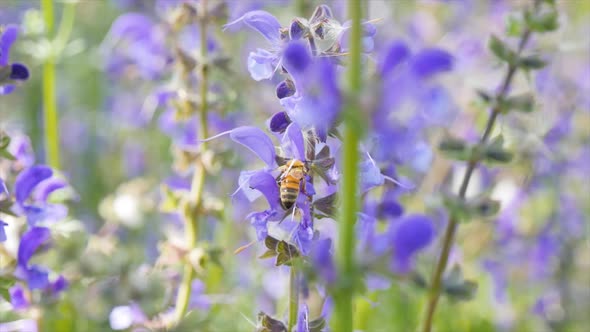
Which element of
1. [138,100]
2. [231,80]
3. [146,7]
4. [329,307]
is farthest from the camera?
[138,100]

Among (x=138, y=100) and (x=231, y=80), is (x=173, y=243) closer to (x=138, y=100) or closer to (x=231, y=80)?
(x=231, y=80)

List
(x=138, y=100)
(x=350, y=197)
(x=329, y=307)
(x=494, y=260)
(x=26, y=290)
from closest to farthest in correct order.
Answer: (x=350, y=197)
(x=329, y=307)
(x=26, y=290)
(x=494, y=260)
(x=138, y=100)

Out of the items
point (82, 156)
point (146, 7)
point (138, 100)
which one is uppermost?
point (146, 7)

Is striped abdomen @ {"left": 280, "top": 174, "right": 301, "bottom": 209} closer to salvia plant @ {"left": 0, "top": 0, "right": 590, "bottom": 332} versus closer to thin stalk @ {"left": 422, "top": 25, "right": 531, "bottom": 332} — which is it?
salvia plant @ {"left": 0, "top": 0, "right": 590, "bottom": 332}

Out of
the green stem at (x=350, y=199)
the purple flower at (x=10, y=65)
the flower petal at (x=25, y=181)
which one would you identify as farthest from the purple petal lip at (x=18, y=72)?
the green stem at (x=350, y=199)

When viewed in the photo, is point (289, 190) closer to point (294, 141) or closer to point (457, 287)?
point (294, 141)

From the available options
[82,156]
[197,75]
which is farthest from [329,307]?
[82,156]

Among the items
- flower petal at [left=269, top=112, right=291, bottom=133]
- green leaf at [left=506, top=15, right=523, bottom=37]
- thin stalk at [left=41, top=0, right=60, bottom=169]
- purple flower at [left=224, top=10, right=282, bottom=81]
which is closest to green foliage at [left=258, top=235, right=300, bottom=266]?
flower petal at [left=269, top=112, right=291, bottom=133]
